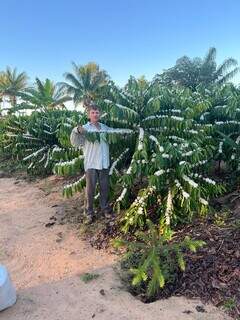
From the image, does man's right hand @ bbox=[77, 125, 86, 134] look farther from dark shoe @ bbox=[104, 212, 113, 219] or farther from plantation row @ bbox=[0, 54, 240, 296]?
dark shoe @ bbox=[104, 212, 113, 219]

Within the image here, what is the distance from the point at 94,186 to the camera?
22.8 feet

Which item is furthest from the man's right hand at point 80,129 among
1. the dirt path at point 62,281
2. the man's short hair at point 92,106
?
the dirt path at point 62,281

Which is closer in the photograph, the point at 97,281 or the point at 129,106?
the point at 97,281

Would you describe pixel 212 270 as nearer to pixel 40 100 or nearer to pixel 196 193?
pixel 196 193

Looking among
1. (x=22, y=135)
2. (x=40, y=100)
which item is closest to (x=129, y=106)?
(x=22, y=135)

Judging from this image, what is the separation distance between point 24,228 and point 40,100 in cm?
882

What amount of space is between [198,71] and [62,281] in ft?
98.1

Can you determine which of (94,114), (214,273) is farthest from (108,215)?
(214,273)

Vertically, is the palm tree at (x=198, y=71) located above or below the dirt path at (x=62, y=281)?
above

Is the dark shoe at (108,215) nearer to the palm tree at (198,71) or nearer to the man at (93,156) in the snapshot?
the man at (93,156)

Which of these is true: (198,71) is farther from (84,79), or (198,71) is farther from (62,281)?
(62,281)

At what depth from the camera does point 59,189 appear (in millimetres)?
9539

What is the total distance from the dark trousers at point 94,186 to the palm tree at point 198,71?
25.6 meters

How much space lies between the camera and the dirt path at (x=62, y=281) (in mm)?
4426
